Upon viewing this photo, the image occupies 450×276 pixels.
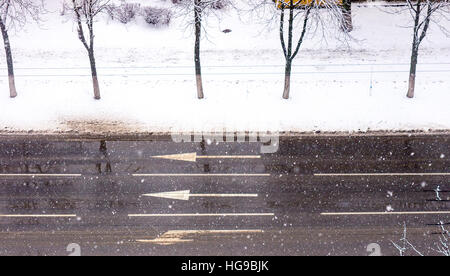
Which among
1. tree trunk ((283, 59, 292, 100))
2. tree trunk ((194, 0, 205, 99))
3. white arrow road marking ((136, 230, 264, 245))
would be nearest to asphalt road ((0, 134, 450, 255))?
white arrow road marking ((136, 230, 264, 245))

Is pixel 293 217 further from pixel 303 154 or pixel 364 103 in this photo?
pixel 364 103

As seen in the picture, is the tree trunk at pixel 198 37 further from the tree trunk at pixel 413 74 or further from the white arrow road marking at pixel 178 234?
the tree trunk at pixel 413 74

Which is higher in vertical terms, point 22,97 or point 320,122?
point 22,97

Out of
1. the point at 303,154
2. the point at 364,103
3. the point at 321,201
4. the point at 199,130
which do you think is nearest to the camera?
the point at 321,201

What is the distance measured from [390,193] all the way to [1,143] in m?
14.5

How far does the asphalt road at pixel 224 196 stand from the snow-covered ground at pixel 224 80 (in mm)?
1413

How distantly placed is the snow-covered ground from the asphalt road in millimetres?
1413

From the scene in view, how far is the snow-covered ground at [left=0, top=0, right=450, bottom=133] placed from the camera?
17453 mm

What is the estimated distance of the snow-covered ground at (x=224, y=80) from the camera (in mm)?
17453

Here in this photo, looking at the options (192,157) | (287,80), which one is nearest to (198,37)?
(287,80)

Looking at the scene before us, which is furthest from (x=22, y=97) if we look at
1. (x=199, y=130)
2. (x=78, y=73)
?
(x=199, y=130)

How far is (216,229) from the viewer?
1165 centimetres

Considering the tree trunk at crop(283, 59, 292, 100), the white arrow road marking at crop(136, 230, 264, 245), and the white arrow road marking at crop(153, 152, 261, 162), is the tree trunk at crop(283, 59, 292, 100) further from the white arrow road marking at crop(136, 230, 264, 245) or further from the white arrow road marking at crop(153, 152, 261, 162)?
the white arrow road marking at crop(136, 230, 264, 245)
